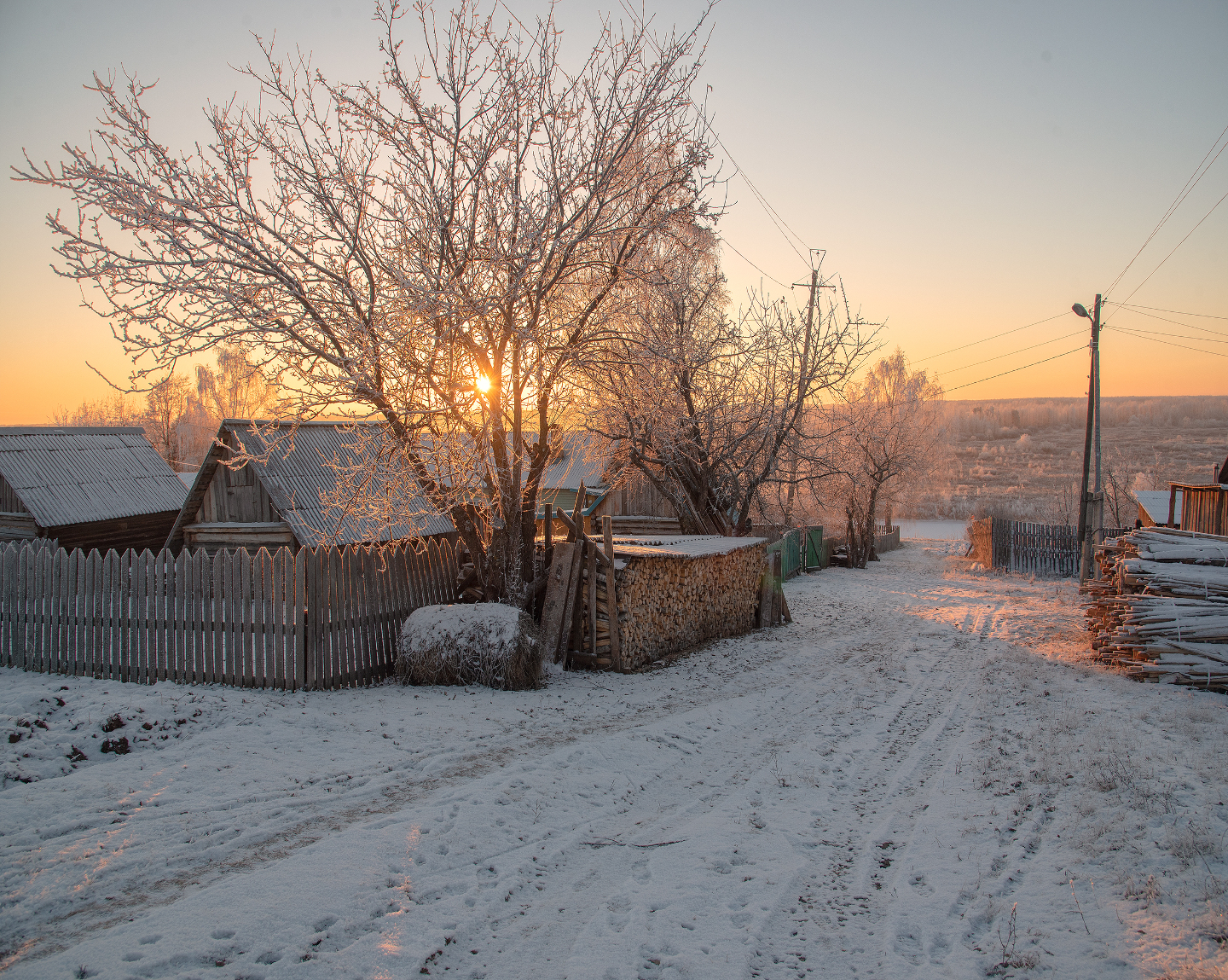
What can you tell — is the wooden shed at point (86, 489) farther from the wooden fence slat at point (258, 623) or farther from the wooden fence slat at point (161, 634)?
the wooden fence slat at point (258, 623)

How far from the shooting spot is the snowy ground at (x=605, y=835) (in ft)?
11.9

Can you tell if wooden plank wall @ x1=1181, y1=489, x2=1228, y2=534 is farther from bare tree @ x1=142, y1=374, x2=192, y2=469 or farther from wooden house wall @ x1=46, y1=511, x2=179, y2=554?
bare tree @ x1=142, y1=374, x2=192, y2=469

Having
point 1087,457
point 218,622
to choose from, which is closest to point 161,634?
point 218,622

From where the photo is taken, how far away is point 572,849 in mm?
4824

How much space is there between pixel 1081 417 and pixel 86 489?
135518 mm

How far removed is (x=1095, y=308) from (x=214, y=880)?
977 inches

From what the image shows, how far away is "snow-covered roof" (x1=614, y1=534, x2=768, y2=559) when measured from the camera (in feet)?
35.2

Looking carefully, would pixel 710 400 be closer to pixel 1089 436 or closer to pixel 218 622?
pixel 218 622

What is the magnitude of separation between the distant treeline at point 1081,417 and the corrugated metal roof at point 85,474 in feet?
318

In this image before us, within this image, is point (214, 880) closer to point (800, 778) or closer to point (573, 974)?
point (573, 974)

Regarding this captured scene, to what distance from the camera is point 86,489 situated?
65.7 feet

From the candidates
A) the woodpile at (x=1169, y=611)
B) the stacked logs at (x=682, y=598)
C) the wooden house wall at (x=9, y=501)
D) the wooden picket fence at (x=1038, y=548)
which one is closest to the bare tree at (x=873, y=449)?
the wooden picket fence at (x=1038, y=548)

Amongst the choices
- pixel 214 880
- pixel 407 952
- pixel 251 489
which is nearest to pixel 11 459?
pixel 251 489

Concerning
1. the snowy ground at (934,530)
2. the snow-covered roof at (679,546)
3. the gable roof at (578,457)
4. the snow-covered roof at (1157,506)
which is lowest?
the snowy ground at (934,530)
